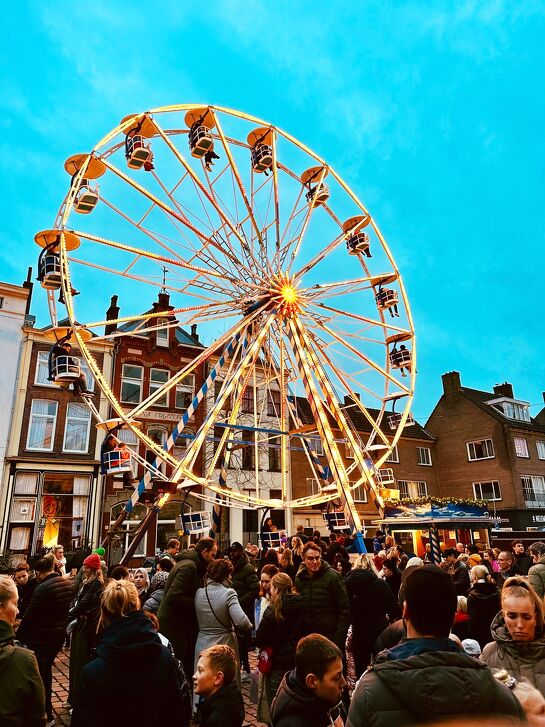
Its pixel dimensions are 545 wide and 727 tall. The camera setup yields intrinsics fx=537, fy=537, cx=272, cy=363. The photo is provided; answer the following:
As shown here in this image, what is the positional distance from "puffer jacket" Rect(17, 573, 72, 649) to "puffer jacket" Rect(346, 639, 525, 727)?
5.14 m

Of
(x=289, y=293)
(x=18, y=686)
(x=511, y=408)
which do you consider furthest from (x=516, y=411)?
(x=18, y=686)

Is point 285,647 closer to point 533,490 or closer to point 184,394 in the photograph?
point 184,394

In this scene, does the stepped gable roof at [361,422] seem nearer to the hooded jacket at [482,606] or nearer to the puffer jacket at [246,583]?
the puffer jacket at [246,583]

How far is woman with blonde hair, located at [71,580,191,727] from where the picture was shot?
3.08 m

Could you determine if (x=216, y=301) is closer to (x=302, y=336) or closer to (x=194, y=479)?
(x=302, y=336)

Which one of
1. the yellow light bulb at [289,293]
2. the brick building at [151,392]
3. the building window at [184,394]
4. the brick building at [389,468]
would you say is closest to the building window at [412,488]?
the brick building at [389,468]

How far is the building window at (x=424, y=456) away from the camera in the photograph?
40.0 m

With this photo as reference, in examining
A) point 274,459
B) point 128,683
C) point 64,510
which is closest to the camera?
point 128,683

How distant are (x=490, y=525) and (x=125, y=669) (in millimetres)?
23493

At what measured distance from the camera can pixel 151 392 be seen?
95.0ft

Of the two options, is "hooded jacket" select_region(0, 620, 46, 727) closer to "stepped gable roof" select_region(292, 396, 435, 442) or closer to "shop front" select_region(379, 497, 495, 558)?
"shop front" select_region(379, 497, 495, 558)

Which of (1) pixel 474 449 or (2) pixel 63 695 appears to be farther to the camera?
(1) pixel 474 449

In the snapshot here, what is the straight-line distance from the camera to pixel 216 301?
16.8 m

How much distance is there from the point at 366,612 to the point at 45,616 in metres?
3.77
